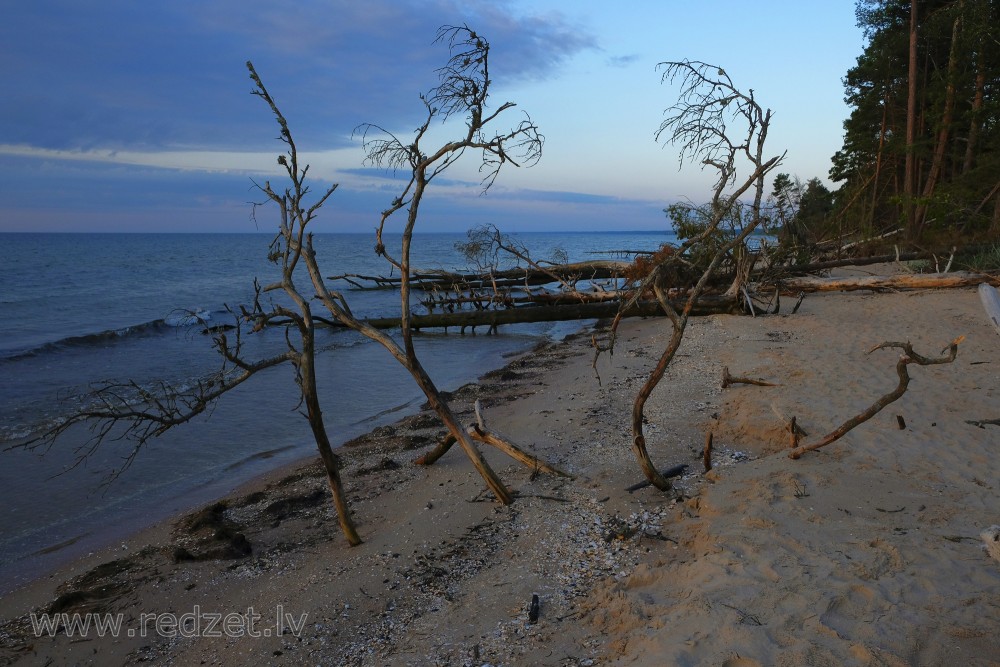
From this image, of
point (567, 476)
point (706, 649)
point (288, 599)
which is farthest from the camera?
point (567, 476)

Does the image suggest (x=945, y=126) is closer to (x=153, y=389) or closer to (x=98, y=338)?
(x=153, y=389)

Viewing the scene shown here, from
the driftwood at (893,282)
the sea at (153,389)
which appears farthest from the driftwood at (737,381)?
the driftwood at (893,282)

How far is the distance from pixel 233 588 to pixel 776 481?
12.8 ft

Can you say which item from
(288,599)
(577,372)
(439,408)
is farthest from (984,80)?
(288,599)

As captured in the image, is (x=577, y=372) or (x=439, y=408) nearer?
(x=439, y=408)

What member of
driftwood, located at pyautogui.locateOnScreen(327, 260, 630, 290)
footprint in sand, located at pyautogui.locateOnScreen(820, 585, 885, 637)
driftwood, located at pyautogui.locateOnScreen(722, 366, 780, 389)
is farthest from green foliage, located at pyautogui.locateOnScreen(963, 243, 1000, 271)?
footprint in sand, located at pyautogui.locateOnScreen(820, 585, 885, 637)

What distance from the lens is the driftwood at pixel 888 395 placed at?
13.0ft

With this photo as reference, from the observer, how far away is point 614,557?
155 inches

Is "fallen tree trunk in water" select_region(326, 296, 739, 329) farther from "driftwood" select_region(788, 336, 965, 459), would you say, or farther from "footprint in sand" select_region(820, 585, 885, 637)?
"footprint in sand" select_region(820, 585, 885, 637)

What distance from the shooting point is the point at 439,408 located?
4.88m

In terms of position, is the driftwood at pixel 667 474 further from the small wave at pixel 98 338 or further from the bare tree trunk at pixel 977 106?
the bare tree trunk at pixel 977 106

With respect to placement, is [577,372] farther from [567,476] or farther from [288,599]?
[288,599]

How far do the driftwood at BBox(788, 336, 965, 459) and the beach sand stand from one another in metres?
0.17

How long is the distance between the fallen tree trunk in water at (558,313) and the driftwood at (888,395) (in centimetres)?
731
